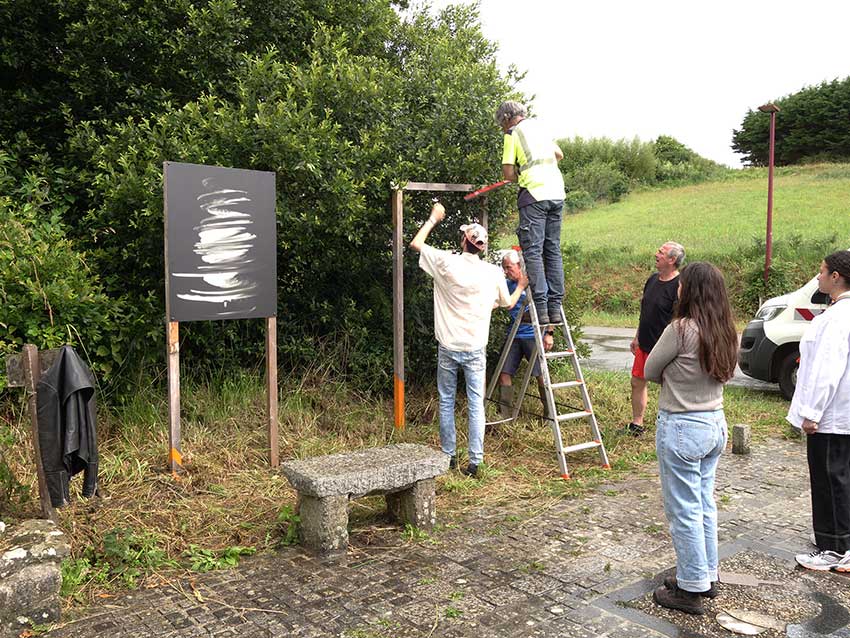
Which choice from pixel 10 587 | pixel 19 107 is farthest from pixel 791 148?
pixel 10 587

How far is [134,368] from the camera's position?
21.8 feet

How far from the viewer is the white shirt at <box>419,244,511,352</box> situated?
19.8ft

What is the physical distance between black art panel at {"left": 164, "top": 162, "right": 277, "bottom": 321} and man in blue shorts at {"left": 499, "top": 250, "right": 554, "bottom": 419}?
7.74 ft

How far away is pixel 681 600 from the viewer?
12.8ft

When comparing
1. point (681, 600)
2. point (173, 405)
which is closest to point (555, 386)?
point (681, 600)

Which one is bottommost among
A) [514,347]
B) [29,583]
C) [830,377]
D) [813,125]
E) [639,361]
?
[29,583]

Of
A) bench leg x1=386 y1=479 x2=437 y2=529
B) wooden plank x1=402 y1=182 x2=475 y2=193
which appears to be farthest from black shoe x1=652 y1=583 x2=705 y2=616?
wooden plank x1=402 y1=182 x2=475 y2=193

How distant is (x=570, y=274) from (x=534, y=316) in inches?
97.8

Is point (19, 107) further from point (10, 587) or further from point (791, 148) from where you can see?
point (791, 148)

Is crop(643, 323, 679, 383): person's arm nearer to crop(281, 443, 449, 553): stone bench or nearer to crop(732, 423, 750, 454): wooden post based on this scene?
crop(281, 443, 449, 553): stone bench

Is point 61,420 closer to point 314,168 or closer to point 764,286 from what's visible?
point 314,168

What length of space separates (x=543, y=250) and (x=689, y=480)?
11.5 feet

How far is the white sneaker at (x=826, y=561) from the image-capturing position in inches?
174

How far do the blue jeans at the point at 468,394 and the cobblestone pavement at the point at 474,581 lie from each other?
834 mm
